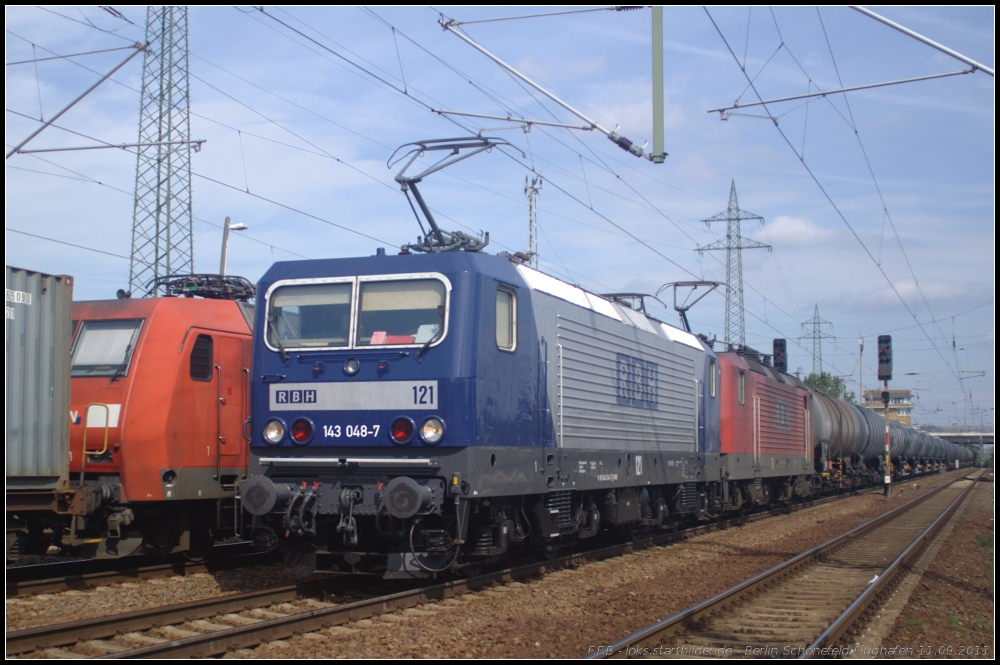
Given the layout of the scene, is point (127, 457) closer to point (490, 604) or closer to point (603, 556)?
point (490, 604)

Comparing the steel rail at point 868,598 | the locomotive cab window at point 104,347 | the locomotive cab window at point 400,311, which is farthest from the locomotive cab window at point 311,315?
the steel rail at point 868,598

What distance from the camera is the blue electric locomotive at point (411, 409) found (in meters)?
8.93

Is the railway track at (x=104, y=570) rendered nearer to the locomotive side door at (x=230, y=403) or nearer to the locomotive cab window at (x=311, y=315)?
the locomotive side door at (x=230, y=403)

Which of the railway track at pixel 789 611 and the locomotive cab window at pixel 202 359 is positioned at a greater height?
the locomotive cab window at pixel 202 359

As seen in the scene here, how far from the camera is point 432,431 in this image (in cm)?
895

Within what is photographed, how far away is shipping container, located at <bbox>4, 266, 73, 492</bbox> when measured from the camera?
9133 millimetres

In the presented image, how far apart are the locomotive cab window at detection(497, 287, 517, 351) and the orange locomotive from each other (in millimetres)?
3816

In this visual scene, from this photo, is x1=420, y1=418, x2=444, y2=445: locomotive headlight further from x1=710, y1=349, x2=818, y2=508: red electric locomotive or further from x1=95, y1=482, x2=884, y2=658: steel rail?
x1=710, y1=349, x2=818, y2=508: red electric locomotive

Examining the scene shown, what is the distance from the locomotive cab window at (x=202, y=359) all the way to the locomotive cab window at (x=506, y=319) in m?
4.31

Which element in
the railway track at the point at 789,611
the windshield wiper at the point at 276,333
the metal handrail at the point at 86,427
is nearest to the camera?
the railway track at the point at 789,611

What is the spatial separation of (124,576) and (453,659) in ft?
18.5

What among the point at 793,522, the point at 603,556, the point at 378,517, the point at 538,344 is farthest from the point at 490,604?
the point at 793,522

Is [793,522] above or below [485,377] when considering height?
below

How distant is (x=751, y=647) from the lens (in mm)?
7793
